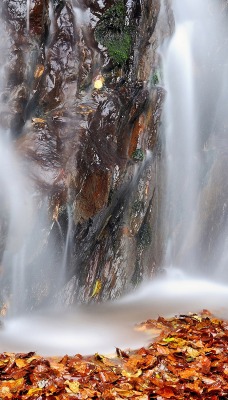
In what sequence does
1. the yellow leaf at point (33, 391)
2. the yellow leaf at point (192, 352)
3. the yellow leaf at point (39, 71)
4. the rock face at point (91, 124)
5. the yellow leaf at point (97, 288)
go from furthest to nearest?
the yellow leaf at point (97, 288) → the yellow leaf at point (39, 71) → the rock face at point (91, 124) → the yellow leaf at point (192, 352) → the yellow leaf at point (33, 391)

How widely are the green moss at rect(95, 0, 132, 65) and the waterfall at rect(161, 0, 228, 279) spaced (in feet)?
5.51

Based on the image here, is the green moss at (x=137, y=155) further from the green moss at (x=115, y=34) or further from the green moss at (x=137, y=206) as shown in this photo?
the green moss at (x=115, y=34)

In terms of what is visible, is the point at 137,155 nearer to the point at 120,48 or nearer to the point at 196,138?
the point at 120,48

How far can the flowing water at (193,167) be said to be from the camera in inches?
290

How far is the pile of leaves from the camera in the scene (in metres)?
3.52

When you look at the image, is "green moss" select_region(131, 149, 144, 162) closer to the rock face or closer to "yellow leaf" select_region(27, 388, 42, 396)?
the rock face

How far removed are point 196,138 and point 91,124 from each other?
159 inches

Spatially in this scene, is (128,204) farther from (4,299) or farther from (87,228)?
(4,299)

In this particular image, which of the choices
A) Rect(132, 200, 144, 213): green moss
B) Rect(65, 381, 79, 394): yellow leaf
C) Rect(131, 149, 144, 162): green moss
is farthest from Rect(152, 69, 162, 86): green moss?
Rect(65, 381, 79, 394): yellow leaf

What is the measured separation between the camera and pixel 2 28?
239 inches


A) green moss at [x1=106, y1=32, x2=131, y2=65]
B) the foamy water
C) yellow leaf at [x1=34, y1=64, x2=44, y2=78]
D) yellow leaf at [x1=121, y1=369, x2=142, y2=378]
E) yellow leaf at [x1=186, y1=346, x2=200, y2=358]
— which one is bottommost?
yellow leaf at [x1=121, y1=369, x2=142, y2=378]

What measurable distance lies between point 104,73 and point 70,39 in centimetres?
79

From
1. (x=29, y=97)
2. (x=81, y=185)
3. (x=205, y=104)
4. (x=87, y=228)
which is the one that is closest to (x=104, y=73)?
(x=29, y=97)

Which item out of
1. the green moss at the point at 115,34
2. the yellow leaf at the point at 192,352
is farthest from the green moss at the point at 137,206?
the yellow leaf at the point at 192,352
